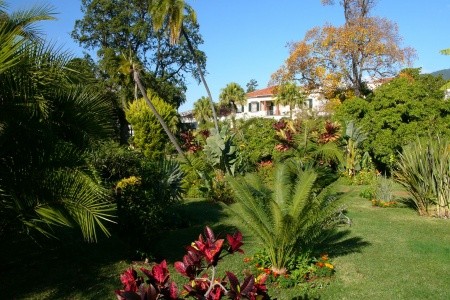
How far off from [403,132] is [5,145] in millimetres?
14898

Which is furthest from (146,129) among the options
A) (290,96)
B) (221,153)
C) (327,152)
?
(290,96)

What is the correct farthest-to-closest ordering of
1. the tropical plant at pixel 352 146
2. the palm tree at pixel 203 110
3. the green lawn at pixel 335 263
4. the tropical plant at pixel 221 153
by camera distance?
the palm tree at pixel 203 110, the tropical plant at pixel 352 146, the tropical plant at pixel 221 153, the green lawn at pixel 335 263

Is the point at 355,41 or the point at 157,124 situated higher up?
the point at 355,41

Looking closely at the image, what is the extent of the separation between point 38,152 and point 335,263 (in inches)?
172

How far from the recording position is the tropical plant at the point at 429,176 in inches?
371

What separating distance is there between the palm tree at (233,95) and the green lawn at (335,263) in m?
42.8

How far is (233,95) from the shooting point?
A: 169 ft

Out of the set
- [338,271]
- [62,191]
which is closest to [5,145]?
[62,191]

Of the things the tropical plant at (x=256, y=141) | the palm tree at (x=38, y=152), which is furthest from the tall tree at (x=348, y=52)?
the palm tree at (x=38, y=152)

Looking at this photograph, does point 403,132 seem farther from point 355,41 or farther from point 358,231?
point 355,41

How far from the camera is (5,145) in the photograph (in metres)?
5.13

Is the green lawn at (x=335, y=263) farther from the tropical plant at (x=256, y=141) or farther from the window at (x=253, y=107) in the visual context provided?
the window at (x=253, y=107)

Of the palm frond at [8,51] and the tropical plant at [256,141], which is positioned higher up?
the palm frond at [8,51]

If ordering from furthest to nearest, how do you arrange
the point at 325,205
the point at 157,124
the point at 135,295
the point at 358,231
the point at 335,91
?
the point at 335,91, the point at 157,124, the point at 358,231, the point at 325,205, the point at 135,295
